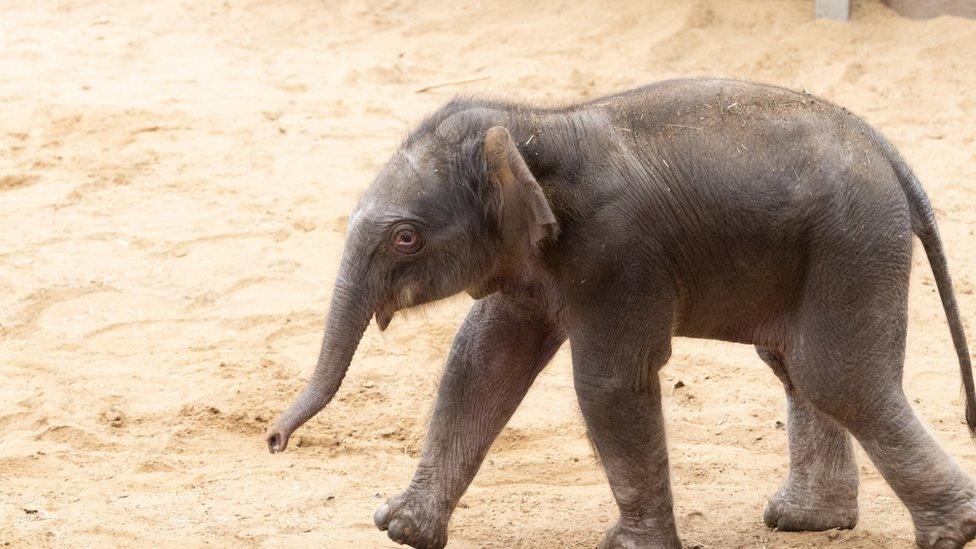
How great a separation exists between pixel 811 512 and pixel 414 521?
125 centimetres

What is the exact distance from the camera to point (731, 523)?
4.52 meters

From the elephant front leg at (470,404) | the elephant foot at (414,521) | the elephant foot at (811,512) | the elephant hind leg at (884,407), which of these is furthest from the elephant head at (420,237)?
the elephant foot at (811,512)

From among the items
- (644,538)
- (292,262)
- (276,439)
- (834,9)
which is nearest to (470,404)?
(644,538)

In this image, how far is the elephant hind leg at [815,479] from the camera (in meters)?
4.39

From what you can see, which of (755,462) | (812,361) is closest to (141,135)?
(755,462)

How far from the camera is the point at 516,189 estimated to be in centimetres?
364

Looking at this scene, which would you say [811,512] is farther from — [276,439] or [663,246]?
[276,439]

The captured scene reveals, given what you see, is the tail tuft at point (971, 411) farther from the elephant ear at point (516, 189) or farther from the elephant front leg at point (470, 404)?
the elephant ear at point (516, 189)

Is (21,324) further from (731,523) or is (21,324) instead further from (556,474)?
(731,523)

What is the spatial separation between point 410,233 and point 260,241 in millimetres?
3328

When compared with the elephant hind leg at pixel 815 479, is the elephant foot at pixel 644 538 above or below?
above

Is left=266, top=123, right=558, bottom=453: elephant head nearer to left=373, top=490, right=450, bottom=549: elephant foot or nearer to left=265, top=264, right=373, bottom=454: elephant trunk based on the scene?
left=265, top=264, right=373, bottom=454: elephant trunk

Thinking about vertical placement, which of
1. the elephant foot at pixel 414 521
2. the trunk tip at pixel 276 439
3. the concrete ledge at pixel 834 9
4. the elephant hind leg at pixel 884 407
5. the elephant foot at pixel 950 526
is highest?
the trunk tip at pixel 276 439

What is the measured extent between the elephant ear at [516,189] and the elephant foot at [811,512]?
136 centimetres
